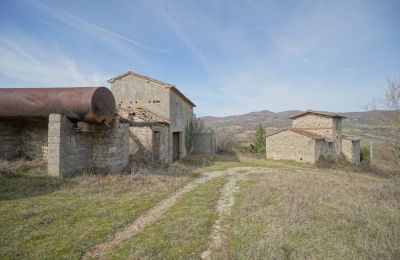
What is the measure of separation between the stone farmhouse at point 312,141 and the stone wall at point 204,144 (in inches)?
248

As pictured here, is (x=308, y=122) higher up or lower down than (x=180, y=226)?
higher up

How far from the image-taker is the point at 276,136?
21.9m

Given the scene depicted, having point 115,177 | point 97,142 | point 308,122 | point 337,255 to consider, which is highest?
point 308,122

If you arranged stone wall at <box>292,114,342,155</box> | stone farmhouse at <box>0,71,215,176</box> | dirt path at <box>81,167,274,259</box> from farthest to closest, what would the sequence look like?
→ 1. stone wall at <box>292,114,342,155</box>
2. stone farmhouse at <box>0,71,215,176</box>
3. dirt path at <box>81,167,274,259</box>

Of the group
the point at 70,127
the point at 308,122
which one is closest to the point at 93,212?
the point at 70,127

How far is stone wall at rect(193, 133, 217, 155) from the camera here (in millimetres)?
19812

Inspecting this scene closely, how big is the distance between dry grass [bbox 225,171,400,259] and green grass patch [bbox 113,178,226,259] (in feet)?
1.89

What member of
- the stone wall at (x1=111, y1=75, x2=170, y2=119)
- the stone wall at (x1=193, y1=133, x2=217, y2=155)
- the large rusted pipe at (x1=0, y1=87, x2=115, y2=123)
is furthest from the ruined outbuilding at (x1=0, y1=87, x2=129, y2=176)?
the stone wall at (x1=193, y1=133, x2=217, y2=155)

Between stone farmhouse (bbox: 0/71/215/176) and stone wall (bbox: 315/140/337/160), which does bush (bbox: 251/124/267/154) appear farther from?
stone farmhouse (bbox: 0/71/215/176)

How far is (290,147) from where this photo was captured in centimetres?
2083

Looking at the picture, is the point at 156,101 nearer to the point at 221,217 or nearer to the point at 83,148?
the point at 83,148

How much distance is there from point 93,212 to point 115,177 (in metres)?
3.02

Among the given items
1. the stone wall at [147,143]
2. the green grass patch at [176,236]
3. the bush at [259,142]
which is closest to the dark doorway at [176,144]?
the stone wall at [147,143]

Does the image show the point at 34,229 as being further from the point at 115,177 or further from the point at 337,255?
the point at 337,255
